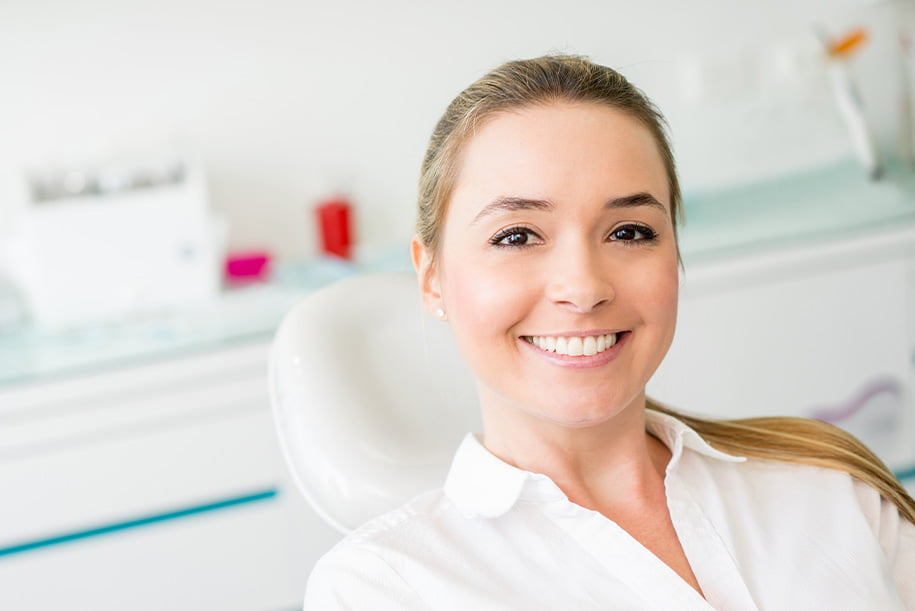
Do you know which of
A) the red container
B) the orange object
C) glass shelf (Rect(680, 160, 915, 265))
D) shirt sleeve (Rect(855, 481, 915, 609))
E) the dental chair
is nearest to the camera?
shirt sleeve (Rect(855, 481, 915, 609))

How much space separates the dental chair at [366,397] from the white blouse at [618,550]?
117 millimetres

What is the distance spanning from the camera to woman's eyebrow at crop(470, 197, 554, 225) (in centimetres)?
99

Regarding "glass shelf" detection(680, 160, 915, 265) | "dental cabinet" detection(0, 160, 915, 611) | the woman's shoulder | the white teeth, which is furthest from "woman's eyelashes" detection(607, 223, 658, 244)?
"glass shelf" detection(680, 160, 915, 265)

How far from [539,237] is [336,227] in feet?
4.85

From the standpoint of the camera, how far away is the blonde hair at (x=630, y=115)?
104cm

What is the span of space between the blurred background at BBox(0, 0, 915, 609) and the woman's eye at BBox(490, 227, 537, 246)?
1.06m

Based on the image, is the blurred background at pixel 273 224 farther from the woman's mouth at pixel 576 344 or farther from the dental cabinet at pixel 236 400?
the woman's mouth at pixel 576 344

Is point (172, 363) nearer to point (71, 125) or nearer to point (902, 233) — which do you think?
point (71, 125)

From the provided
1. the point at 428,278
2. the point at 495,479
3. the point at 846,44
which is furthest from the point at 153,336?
the point at 846,44

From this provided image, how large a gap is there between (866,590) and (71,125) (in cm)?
191

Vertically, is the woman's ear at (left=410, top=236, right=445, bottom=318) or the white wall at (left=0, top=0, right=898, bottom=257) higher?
the white wall at (left=0, top=0, right=898, bottom=257)

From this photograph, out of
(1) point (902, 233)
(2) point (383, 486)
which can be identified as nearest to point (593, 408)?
(2) point (383, 486)

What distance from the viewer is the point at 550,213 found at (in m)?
0.99

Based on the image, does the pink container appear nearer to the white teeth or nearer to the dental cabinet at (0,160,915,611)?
the dental cabinet at (0,160,915,611)
